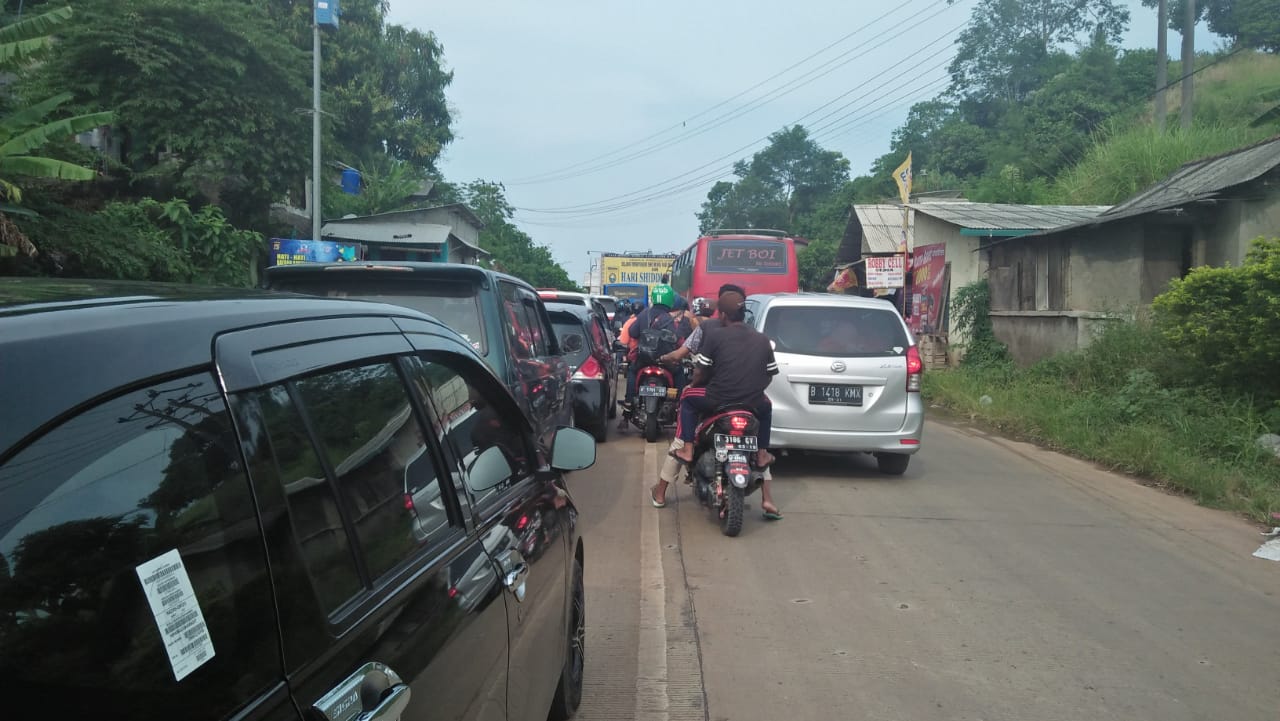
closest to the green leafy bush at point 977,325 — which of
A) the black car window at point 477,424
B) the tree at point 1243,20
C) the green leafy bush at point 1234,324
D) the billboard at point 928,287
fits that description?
the billboard at point 928,287

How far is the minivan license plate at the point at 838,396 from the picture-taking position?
8953 mm

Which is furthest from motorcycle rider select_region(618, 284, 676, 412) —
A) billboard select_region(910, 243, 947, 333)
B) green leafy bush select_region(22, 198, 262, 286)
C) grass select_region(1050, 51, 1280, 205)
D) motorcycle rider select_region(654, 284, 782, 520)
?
grass select_region(1050, 51, 1280, 205)

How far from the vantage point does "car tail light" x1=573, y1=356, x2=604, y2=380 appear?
432 inches

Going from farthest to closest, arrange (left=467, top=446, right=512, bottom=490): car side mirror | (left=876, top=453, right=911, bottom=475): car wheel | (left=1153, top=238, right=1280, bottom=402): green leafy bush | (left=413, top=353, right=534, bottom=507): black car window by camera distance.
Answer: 1. (left=1153, top=238, right=1280, bottom=402): green leafy bush
2. (left=876, top=453, right=911, bottom=475): car wheel
3. (left=467, top=446, right=512, bottom=490): car side mirror
4. (left=413, top=353, right=534, bottom=507): black car window

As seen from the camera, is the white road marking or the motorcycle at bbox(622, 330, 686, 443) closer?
the white road marking

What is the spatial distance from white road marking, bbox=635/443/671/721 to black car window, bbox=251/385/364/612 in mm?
2517

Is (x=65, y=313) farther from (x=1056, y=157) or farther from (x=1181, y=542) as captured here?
(x=1056, y=157)

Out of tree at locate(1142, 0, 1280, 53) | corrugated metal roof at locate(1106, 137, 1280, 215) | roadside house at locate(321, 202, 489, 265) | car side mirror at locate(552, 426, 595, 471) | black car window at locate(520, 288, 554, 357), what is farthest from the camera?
tree at locate(1142, 0, 1280, 53)

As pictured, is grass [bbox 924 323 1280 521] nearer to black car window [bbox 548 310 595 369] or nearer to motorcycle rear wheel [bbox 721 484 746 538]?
motorcycle rear wheel [bbox 721 484 746 538]

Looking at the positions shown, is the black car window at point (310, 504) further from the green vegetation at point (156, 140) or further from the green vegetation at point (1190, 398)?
the green vegetation at point (156, 140)

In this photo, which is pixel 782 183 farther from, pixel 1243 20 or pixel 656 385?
pixel 656 385

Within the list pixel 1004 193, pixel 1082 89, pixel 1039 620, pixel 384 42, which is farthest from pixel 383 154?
pixel 1039 620

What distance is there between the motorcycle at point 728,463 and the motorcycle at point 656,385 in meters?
3.33

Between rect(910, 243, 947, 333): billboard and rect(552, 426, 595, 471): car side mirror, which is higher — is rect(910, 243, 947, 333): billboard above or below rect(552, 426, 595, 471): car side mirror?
above
